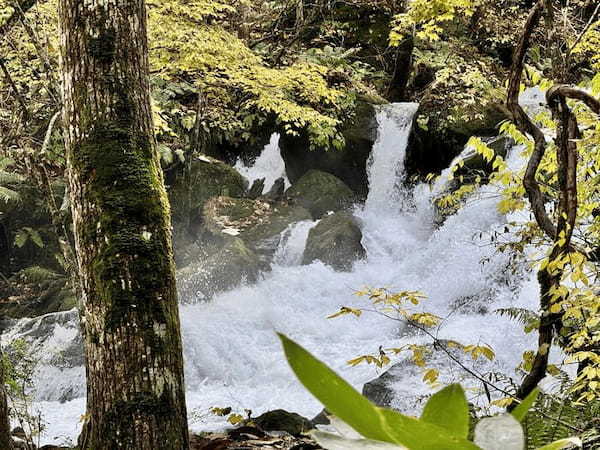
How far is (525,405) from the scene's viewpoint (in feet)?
1.01

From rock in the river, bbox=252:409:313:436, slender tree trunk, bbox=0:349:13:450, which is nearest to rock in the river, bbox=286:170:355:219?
rock in the river, bbox=252:409:313:436

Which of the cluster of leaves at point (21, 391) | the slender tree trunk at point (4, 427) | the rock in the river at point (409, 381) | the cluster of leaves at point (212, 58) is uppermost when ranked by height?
the cluster of leaves at point (212, 58)

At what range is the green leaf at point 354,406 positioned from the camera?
0.27m

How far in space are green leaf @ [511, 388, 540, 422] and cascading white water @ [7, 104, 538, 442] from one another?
544cm

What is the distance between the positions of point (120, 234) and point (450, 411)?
211 centimetres

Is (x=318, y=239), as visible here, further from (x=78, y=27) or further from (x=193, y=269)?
(x=78, y=27)

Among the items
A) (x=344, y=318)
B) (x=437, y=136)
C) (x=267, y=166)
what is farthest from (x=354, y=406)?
(x=267, y=166)

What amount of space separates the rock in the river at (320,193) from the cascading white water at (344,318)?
559mm

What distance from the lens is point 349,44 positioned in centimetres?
1384

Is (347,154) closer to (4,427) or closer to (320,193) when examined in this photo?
(320,193)

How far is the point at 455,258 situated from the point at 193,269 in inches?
154

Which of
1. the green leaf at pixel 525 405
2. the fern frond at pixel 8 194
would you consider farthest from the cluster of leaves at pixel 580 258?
the fern frond at pixel 8 194

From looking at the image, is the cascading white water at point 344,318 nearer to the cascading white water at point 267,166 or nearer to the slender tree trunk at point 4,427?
the cascading white water at point 267,166

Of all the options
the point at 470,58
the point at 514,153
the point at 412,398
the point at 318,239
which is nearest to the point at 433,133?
the point at 514,153
